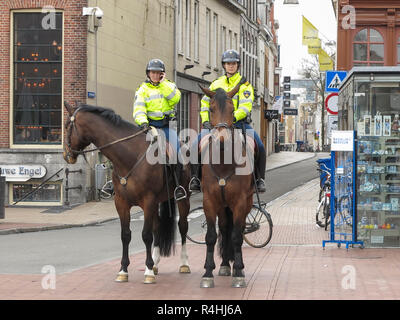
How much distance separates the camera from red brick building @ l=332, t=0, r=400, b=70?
28172 millimetres

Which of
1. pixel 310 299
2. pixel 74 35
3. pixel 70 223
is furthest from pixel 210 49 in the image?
pixel 310 299

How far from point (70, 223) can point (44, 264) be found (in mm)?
8193

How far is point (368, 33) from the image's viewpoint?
93.8ft

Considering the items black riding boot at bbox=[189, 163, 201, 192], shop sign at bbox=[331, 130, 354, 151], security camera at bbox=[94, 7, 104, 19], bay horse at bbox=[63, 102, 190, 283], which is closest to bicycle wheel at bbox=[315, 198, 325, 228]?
shop sign at bbox=[331, 130, 354, 151]

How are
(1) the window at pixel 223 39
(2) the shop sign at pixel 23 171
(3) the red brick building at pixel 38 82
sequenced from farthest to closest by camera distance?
(1) the window at pixel 223 39, (3) the red brick building at pixel 38 82, (2) the shop sign at pixel 23 171

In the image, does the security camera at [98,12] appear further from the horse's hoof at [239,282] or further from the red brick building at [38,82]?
the horse's hoof at [239,282]

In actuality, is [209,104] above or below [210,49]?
below

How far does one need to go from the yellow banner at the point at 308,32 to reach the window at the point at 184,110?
10554mm

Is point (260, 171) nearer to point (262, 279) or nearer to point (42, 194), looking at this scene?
point (262, 279)

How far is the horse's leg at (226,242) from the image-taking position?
10617mm

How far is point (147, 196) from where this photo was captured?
1023cm

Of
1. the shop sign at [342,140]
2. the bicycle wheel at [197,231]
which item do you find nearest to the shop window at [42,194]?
the bicycle wheel at [197,231]

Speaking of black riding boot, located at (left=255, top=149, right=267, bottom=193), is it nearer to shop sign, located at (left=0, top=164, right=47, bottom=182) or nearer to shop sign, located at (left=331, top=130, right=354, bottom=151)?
shop sign, located at (left=331, top=130, right=354, bottom=151)
